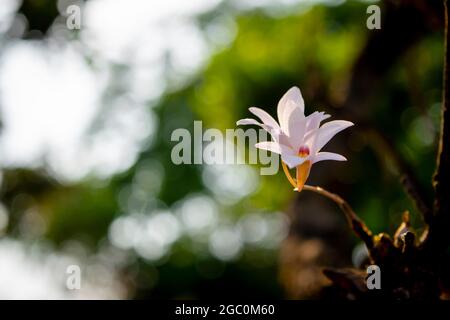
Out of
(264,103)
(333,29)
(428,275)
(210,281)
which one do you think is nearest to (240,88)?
(264,103)

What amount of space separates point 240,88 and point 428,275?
583 cm

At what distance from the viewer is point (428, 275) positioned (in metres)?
1.14

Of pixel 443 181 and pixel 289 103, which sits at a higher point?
pixel 289 103

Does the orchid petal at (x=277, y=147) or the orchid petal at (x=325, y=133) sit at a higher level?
the orchid petal at (x=325, y=133)

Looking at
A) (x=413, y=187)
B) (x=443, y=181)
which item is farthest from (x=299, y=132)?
(x=413, y=187)

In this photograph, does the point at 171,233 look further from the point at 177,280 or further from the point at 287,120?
the point at 287,120

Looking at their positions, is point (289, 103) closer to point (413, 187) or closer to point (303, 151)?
point (303, 151)

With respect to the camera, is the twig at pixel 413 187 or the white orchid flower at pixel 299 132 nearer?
the white orchid flower at pixel 299 132

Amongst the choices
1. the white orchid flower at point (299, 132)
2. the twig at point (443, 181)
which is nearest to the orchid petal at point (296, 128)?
the white orchid flower at point (299, 132)

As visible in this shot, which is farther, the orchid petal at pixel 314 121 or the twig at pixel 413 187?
the twig at pixel 413 187

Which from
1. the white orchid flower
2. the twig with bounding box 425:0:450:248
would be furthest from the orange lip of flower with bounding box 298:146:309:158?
the twig with bounding box 425:0:450:248

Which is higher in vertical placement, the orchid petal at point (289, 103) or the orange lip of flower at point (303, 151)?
the orchid petal at point (289, 103)

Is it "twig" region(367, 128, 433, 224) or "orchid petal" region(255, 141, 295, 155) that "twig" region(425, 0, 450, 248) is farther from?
"orchid petal" region(255, 141, 295, 155)

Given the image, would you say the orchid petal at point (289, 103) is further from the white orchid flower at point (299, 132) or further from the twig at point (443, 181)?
the twig at point (443, 181)
